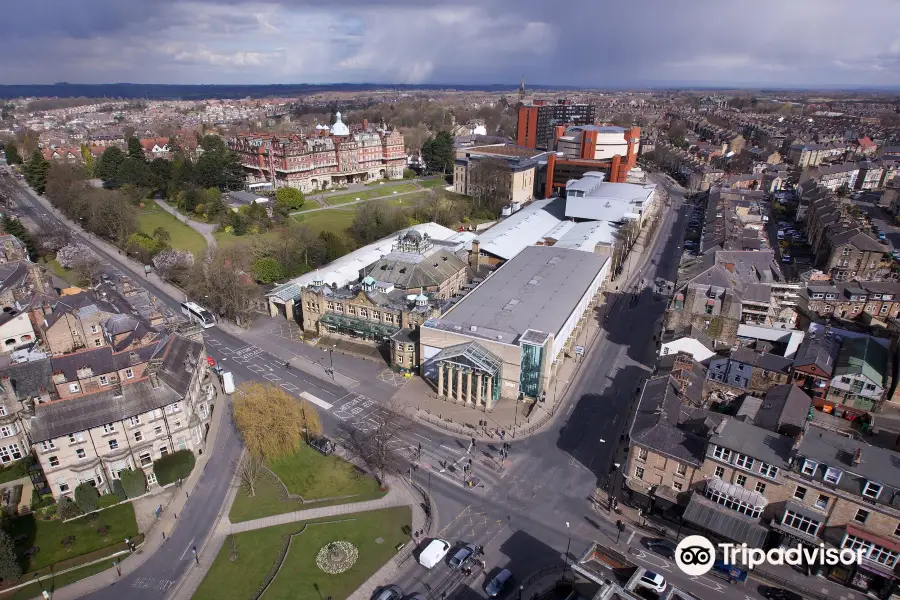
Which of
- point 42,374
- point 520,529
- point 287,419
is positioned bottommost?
point 520,529

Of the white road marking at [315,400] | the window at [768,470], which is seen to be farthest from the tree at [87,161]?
the window at [768,470]

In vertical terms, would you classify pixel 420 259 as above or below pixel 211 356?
above

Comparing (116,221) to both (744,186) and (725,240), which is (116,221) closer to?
(725,240)

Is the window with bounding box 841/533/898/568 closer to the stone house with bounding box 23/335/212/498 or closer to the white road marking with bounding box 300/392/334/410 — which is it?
the white road marking with bounding box 300/392/334/410

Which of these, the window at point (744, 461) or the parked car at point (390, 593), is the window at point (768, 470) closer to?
the window at point (744, 461)

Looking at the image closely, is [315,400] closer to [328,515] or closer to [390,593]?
[328,515]

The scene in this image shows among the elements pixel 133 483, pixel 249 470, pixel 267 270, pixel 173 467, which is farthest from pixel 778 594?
pixel 267 270

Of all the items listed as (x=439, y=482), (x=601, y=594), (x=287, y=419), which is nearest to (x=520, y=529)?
(x=439, y=482)
